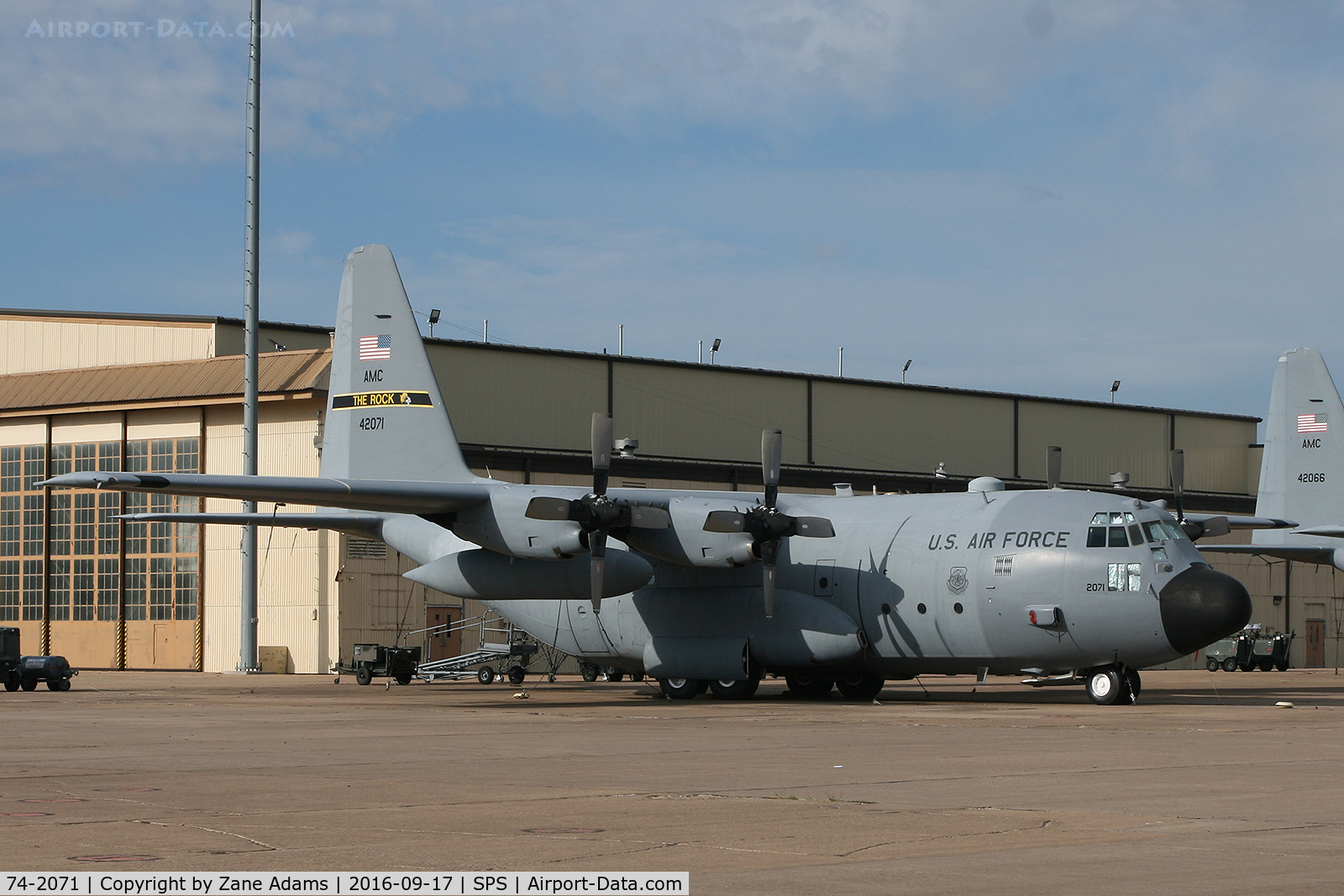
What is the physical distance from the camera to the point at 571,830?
9.84 meters

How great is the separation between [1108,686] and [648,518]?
846cm

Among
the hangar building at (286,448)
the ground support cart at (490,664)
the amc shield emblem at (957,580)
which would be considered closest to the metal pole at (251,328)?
the hangar building at (286,448)

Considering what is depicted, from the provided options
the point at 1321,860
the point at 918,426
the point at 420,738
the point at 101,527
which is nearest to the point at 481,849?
the point at 1321,860

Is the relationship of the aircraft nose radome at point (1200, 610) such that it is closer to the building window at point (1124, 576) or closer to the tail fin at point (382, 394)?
the building window at point (1124, 576)

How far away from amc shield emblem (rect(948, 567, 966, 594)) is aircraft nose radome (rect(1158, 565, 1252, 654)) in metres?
3.44

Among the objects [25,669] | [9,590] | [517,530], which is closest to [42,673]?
[25,669]

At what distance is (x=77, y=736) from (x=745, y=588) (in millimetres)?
13663

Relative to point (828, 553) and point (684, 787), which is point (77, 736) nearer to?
point (684, 787)

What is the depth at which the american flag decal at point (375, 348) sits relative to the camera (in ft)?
107

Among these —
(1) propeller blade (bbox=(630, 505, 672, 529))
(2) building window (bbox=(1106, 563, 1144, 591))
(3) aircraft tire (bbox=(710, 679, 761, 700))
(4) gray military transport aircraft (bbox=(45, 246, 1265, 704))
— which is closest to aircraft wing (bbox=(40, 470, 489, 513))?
(4) gray military transport aircraft (bbox=(45, 246, 1265, 704))

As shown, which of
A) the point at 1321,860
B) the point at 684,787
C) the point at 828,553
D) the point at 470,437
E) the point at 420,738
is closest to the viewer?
the point at 1321,860

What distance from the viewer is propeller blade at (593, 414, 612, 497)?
26719mm

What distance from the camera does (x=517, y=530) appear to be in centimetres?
2684

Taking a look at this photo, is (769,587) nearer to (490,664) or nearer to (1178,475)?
(1178,475)
